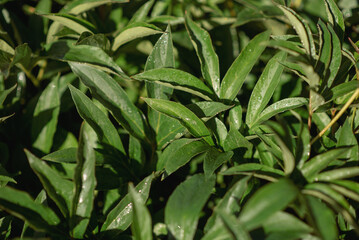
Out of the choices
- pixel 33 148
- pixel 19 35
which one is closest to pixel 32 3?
pixel 19 35

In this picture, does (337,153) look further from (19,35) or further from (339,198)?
(19,35)

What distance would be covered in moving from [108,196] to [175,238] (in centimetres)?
33

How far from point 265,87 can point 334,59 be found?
0.16 metres

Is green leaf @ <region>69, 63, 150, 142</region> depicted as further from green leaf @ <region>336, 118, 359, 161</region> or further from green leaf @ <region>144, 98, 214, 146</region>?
green leaf @ <region>336, 118, 359, 161</region>

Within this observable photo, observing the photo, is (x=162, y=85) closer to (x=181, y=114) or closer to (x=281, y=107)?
(x=181, y=114)

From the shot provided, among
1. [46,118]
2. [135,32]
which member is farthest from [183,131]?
[46,118]

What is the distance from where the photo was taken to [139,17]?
1.06 meters

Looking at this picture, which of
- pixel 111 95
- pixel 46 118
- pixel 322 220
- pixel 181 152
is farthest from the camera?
pixel 46 118

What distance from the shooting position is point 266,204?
54 centimetres

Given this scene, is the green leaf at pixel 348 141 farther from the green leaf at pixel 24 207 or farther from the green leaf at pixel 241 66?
the green leaf at pixel 24 207

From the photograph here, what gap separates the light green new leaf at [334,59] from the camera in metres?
0.75

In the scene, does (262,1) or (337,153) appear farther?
(262,1)

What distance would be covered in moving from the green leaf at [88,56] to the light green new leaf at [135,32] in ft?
0.32

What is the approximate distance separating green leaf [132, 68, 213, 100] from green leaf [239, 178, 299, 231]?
33 centimetres
